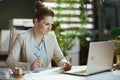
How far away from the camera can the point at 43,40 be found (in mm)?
3141

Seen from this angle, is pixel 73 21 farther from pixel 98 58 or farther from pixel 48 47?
pixel 98 58

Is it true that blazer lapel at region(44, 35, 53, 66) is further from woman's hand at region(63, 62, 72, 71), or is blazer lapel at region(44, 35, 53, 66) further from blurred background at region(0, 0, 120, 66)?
blurred background at region(0, 0, 120, 66)

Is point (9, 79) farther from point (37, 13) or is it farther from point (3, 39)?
point (3, 39)

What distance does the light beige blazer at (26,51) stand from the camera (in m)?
2.97

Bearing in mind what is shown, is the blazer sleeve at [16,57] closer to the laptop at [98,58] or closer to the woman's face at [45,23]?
the woman's face at [45,23]

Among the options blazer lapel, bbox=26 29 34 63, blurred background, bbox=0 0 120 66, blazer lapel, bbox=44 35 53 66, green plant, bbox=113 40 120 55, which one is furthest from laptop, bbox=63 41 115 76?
blurred background, bbox=0 0 120 66

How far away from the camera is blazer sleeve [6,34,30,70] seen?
291 cm

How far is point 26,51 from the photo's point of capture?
3064 millimetres

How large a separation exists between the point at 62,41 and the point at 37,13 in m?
2.07

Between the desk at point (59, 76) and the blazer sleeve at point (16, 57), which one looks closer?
the desk at point (59, 76)

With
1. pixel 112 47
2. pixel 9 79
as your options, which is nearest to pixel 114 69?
pixel 112 47

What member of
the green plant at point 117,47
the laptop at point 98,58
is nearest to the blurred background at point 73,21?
the green plant at point 117,47

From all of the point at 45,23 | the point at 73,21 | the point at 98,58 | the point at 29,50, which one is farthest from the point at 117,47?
the point at 73,21

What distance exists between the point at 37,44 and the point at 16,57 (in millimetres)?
251
